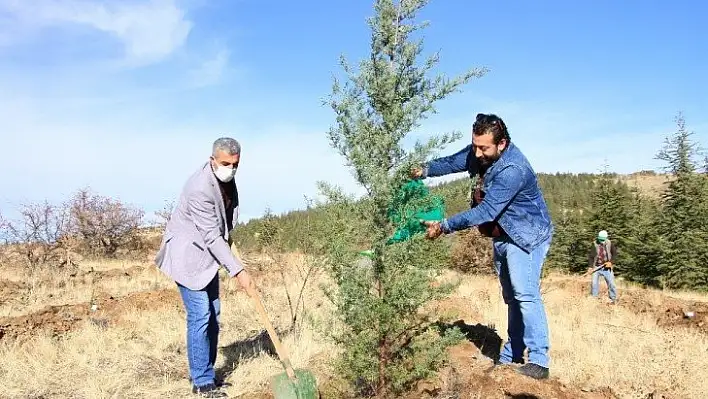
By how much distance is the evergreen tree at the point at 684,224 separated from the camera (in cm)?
2120

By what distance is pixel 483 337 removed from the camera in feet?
19.9

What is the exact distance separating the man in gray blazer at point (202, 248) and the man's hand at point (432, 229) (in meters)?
1.47

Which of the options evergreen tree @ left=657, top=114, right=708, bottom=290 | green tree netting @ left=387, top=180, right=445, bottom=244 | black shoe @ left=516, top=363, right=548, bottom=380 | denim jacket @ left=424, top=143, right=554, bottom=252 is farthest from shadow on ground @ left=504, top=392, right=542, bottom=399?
evergreen tree @ left=657, top=114, right=708, bottom=290

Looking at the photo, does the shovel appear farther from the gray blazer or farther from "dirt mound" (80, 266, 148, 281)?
"dirt mound" (80, 266, 148, 281)

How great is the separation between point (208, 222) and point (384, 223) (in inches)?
58.3

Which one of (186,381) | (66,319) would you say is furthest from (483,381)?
(66,319)

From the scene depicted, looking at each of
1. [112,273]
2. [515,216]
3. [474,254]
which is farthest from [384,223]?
[474,254]

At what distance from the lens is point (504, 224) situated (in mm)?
4387

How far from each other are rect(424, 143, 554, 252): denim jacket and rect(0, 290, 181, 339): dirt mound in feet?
18.0

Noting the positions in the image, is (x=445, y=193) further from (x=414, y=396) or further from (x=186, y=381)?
(x=186, y=381)

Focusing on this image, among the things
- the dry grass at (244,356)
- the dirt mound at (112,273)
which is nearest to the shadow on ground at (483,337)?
the dry grass at (244,356)

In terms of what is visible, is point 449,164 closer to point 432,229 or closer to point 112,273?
point 432,229

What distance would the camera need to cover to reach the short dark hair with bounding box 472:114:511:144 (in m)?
4.27

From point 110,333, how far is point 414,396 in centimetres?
442
